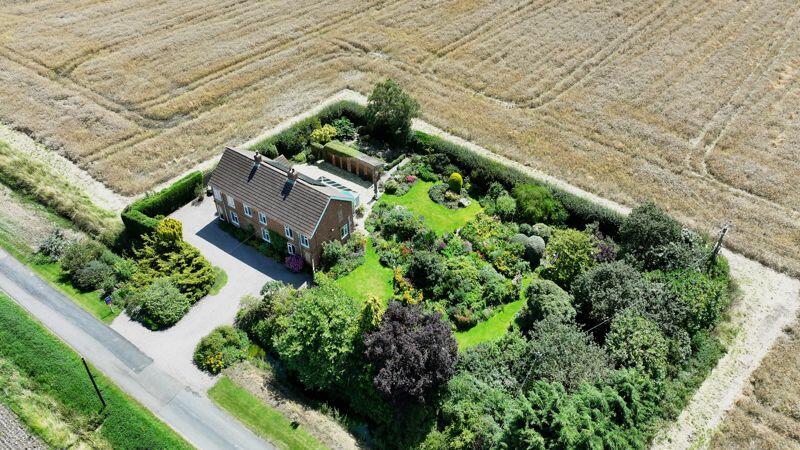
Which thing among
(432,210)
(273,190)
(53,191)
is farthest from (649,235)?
(53,191)

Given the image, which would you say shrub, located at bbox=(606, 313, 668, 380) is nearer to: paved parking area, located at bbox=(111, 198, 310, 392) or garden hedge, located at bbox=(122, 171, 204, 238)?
paved parking area, located at bbox=(111, 198, 310, 392)

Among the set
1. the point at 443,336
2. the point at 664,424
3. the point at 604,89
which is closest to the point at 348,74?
the point at 604,89

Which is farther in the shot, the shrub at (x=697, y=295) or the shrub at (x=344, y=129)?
the shrub at (x=344, y=129)

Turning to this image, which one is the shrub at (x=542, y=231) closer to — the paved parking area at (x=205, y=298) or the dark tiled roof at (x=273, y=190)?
the dark tiled roof at (x=273, y=190)

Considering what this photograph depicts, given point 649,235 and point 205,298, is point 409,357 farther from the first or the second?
point 649,235

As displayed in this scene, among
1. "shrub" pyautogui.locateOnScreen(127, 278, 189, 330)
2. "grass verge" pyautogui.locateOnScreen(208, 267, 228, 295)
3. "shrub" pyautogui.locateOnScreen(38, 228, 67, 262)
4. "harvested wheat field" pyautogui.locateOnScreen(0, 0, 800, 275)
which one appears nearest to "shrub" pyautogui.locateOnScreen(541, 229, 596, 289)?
"harvested wheat field" pyautogui.locateOnScreen(0, 0, 800, 275)

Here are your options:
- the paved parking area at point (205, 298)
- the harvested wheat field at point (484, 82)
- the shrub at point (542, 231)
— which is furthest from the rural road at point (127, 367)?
the shrub at point (542, 231)

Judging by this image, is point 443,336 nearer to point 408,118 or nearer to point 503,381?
point 503,381
